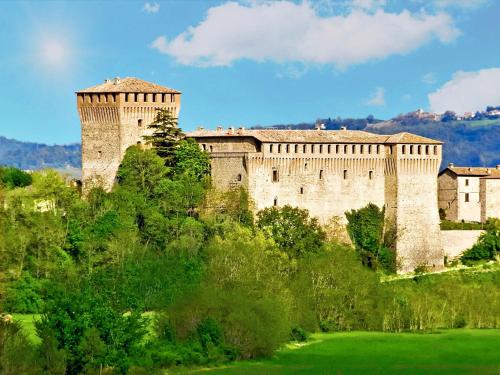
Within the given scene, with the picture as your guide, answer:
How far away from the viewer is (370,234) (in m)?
67.7

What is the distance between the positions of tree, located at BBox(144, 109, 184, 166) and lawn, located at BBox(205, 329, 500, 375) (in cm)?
1409

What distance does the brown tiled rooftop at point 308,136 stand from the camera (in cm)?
6712

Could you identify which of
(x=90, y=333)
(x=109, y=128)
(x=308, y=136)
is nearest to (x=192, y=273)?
(x=109, y=128)

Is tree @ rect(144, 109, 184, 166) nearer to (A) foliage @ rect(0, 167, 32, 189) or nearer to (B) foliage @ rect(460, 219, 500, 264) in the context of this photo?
(A) foliage @ rect(0, 167, 32, 189)

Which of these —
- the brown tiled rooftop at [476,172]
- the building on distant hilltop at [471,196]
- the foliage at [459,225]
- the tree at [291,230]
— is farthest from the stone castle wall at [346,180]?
the brown tiled rooftop at [476,172]

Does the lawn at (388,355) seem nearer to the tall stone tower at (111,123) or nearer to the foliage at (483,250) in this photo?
the foliage at (483,250)

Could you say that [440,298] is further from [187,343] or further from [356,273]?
[187,343]

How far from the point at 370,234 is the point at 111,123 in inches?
552

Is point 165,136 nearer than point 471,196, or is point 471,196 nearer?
point 165,136

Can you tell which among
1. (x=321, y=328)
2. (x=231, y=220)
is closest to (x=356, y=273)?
(x=321, y=328)

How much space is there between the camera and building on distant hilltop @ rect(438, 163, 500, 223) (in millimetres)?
73000

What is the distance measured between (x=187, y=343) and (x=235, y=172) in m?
17.3

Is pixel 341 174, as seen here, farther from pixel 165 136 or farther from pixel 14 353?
pixel 14 353

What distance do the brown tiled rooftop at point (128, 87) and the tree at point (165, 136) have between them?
4.18 ft
